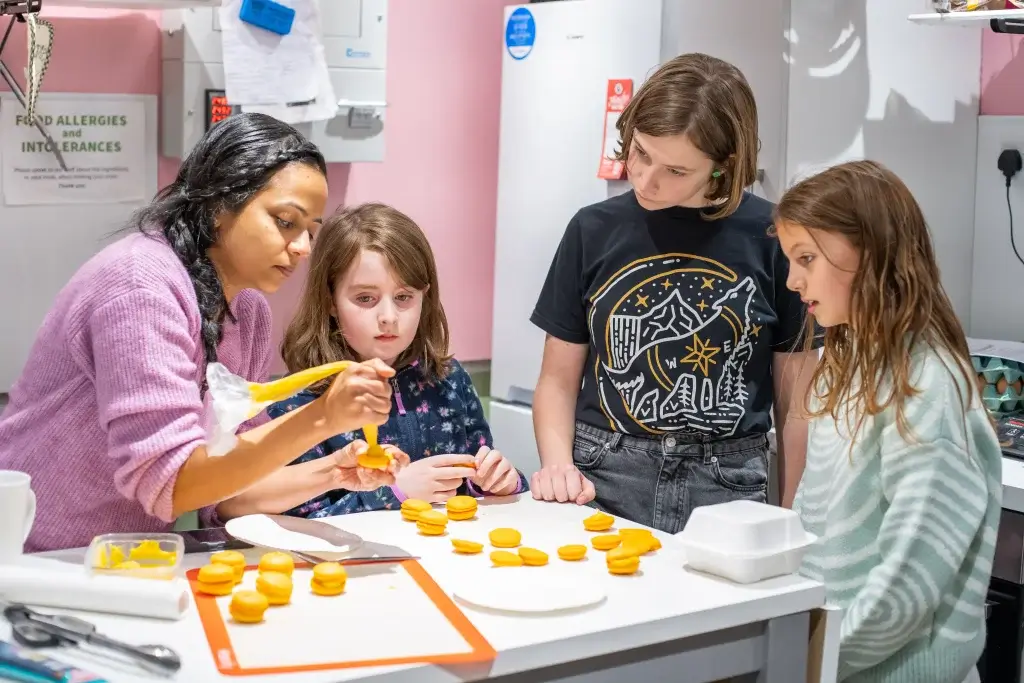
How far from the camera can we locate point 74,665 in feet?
3.84

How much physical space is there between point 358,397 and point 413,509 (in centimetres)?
32

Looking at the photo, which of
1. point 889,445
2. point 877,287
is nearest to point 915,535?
point 889,445

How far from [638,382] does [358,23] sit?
4.71 ft

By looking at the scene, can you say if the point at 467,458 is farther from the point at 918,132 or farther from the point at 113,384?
the point at 918,132

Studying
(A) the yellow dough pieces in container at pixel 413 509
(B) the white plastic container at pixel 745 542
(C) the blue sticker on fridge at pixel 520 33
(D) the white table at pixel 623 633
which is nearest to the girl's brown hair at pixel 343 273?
(A) the yellow dough pieces in container at pixel 413 509

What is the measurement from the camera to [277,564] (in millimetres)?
1408

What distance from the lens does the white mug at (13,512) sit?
53.4 inches

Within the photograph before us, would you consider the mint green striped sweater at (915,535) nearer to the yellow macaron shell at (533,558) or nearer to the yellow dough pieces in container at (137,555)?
the yellow macaron shell at (533,558)

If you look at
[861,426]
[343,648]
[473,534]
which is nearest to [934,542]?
[861,426]

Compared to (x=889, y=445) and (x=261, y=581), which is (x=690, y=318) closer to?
(x=889, y=445)

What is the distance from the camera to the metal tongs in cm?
117

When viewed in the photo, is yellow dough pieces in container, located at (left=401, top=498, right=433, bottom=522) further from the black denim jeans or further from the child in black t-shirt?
the black denim jeans

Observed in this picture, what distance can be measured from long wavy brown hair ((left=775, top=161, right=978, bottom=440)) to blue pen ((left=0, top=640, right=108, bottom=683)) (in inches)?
39.0

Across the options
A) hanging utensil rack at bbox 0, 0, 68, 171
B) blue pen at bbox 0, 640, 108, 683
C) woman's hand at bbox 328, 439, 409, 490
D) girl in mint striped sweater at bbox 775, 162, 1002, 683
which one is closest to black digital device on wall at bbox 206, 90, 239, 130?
hanging utensil rack at bbox 0, 0, 68, 171
